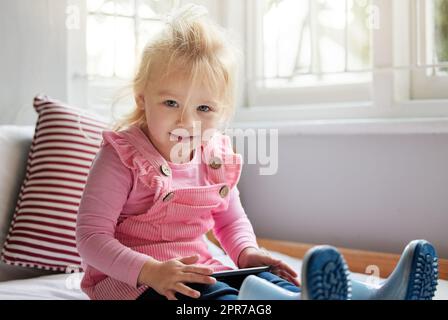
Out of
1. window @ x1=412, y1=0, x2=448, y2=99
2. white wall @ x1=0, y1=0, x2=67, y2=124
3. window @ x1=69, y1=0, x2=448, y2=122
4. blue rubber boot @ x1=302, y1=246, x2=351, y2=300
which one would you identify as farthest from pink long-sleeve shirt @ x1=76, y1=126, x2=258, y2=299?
window @ x1=412, y1=0, x2=448, y2=99

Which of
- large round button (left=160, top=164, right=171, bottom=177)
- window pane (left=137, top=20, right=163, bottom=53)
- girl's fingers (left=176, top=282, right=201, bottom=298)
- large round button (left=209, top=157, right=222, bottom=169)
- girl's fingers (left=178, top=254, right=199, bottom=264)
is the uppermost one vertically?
window pane (left=137, top=20, right=163, bottom=53)

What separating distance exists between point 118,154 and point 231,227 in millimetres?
265

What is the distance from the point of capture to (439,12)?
5.77 feet

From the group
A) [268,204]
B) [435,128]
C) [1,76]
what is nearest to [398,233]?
[435,128]

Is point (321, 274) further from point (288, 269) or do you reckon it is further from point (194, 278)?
point (288, 269)

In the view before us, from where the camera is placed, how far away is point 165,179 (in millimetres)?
1139

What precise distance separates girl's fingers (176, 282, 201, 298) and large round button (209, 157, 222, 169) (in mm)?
316

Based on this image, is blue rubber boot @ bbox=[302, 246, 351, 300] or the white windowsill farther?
the white windowsill

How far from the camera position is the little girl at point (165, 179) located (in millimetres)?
1077

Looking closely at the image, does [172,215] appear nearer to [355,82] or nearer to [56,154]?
[56,154]

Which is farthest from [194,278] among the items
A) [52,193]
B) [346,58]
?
[346,58]

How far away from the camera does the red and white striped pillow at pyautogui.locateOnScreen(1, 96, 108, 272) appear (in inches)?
57.0

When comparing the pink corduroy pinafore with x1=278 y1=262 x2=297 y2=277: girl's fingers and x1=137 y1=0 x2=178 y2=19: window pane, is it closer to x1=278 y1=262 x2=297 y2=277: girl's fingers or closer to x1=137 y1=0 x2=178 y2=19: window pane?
x1=278 y1=262 x2=297 y2=277: girl's fingers

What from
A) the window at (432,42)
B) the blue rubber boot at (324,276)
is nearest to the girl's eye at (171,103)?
the blue rubber boot at (324,276)
